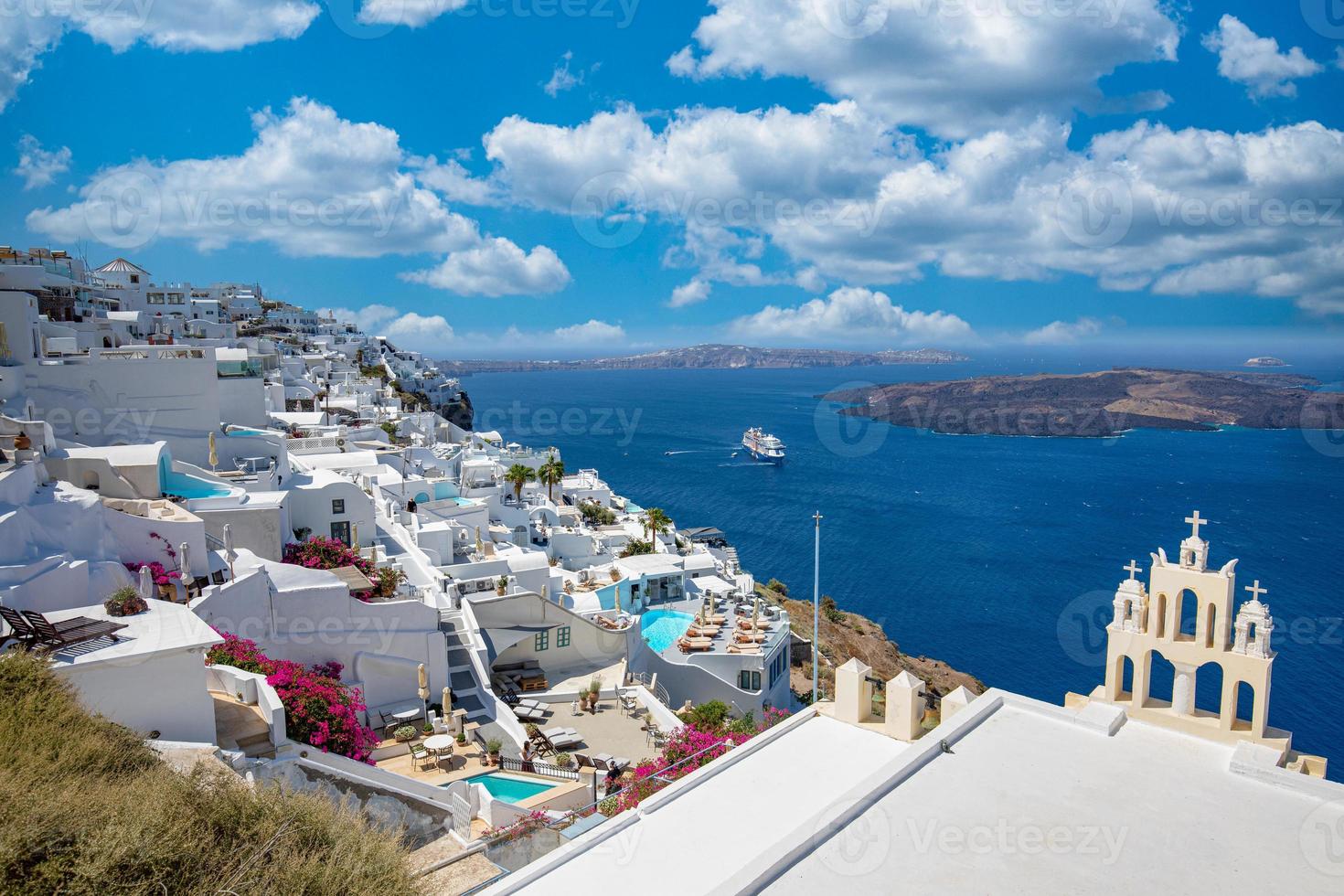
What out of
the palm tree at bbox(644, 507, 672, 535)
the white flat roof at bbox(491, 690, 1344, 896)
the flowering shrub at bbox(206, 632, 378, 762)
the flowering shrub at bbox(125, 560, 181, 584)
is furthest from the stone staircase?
the palm tree at bbox(644, 507, 672, 535)

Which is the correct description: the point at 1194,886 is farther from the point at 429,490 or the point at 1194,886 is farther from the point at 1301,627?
the point at 1301,627

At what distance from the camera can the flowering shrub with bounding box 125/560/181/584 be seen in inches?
568

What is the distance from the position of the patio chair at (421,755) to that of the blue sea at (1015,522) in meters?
31.2

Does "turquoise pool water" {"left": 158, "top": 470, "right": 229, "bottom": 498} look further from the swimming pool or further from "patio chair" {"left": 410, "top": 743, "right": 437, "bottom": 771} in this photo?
the swimming pool

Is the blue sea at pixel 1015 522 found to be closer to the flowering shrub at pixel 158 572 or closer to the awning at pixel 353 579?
the awning at pixel 353 579

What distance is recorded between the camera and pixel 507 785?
14.2 meters

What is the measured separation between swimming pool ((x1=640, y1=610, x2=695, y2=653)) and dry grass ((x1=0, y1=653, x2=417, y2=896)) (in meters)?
18.9

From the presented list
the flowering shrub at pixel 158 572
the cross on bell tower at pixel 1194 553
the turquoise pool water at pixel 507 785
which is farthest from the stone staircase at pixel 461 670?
the cross on bell tower at pixel 1194 553

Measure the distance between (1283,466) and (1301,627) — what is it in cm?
6362

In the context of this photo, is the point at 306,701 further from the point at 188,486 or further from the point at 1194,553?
the point at 1194,553

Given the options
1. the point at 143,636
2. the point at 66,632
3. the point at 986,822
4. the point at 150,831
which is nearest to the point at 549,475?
the point at 143,636

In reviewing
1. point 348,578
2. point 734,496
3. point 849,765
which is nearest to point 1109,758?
point 849,765

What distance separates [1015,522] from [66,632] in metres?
71.3

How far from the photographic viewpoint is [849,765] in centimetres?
870
